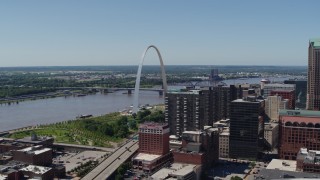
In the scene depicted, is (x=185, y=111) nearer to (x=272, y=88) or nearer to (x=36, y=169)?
(x=36, y=169)

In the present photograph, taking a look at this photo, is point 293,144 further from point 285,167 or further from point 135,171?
point 135,171

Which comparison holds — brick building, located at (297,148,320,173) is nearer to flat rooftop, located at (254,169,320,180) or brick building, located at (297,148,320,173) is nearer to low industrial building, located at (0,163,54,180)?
flat rooftop, located at (254,169,320,180)


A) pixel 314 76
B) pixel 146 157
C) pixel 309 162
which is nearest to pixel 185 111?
pixel 146 157

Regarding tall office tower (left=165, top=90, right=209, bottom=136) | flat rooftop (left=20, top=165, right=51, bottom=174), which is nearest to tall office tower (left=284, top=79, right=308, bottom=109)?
tall office tower (left=165, top=90, right=209, bottom=136)

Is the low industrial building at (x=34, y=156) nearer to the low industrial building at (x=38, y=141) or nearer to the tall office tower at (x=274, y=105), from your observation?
the low industrial building at (x=38, y=141)

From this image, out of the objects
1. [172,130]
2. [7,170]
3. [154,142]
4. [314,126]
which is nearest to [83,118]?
[172,130]

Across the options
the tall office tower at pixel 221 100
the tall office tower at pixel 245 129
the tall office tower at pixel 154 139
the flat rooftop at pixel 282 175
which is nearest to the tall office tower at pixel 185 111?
the tall office tower at pixel 245 129
